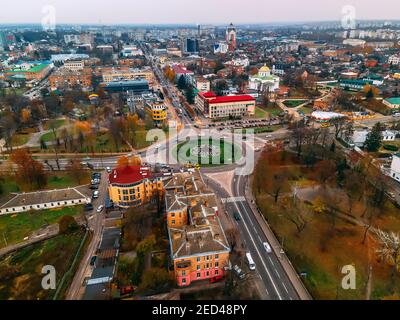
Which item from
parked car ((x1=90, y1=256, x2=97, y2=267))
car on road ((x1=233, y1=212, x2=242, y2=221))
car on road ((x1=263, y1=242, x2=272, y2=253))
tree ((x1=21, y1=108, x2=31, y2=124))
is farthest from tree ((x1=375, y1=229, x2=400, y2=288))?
tree ((x1=21, y1=108, x2=31, y2=124))

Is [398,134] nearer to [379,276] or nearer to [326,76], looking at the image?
[379,276]

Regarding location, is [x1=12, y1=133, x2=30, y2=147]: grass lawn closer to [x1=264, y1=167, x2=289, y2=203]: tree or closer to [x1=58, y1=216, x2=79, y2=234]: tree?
[x1=58, y1=216, x2=79, y2=234]: tree

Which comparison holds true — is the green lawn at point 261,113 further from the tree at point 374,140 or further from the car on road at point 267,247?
the car on road at point 267,247

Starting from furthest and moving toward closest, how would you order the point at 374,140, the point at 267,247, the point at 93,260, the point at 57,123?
the point at 57,123
the point at 374,140
the point at 267,247
the point at 93,260

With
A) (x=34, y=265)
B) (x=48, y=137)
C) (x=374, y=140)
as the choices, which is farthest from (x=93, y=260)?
(x=374, y=140)

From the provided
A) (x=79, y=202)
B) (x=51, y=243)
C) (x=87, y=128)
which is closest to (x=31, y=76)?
(x=87, y=128)

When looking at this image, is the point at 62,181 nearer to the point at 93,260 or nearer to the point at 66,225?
the point at 66,225
